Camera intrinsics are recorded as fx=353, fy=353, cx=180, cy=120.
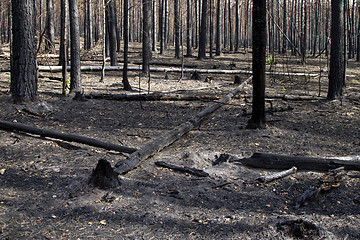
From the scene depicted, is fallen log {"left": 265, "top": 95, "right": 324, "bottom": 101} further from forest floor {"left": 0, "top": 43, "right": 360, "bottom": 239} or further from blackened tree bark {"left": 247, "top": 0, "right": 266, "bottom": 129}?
blackened tree bark {"left": 247, "top": 0, "right": 266, "bottom": 129}

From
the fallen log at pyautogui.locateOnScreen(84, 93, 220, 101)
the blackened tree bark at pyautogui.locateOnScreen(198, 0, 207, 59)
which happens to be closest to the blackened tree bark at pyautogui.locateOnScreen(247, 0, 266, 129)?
the fallen log at pyautogui.locateOnScreen(84, 93, 220, 101)

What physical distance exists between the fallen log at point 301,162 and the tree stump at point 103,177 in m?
1.94

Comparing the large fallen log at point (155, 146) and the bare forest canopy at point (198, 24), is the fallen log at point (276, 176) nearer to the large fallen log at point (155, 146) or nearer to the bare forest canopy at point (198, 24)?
the large fallen log at point (155, 146)

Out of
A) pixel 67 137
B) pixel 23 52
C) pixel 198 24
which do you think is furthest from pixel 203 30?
pixel 67 137

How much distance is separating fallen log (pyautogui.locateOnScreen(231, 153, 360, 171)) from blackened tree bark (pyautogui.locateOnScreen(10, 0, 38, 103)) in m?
5.66

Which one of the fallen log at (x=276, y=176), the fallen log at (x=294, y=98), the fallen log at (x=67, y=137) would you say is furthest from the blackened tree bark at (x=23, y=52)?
the fallen log at (x=294, y=98)

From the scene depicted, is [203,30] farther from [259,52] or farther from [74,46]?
[259,52]

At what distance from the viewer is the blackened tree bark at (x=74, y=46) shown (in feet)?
34.5

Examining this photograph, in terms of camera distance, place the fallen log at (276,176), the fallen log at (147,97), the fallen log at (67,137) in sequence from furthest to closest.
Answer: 1. the fallen log at (147,97)
2. the fallen log at (67,137)
3. the fallen log at (276,176)

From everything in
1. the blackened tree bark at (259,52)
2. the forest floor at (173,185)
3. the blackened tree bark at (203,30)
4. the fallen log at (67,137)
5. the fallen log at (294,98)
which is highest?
the blackened tree bark at (203,30)

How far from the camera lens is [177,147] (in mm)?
6230

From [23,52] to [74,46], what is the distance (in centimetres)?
258

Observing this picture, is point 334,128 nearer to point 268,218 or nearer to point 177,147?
point 177,147

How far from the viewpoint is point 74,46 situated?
1061 cm
